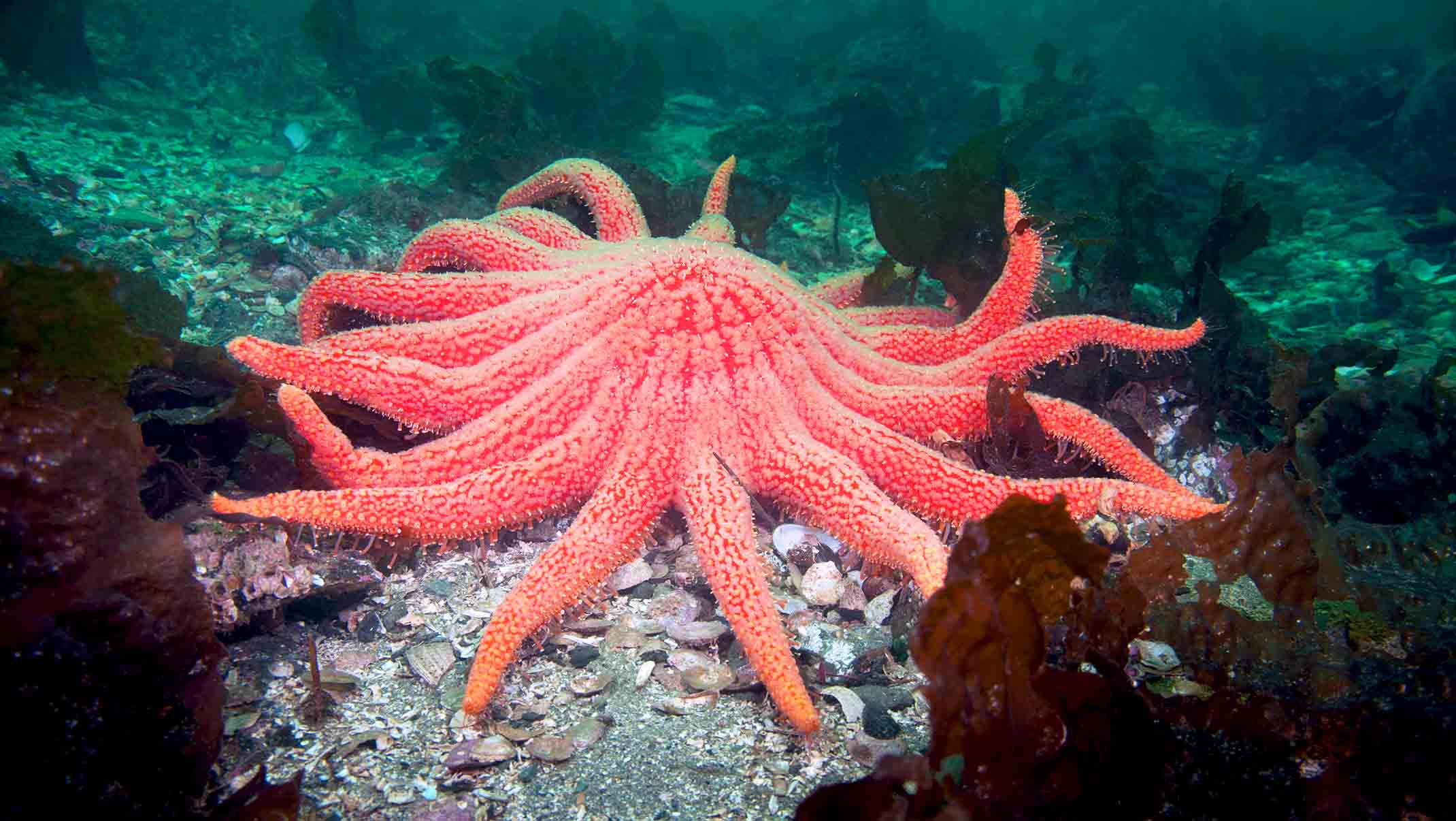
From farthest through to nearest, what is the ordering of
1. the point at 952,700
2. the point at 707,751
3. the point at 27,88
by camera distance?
the point at 27,88 < the point at 707,751 < the point at 952,700

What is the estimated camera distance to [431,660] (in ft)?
10.3

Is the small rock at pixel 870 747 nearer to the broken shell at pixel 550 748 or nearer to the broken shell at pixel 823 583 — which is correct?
the broken shell at pixel 823 583

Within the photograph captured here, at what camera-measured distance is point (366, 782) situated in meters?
2.51

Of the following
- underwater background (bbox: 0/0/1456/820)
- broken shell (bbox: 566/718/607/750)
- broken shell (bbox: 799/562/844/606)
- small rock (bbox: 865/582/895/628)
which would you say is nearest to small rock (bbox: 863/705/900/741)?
underwater background (bbox: 0/0/1456/820)

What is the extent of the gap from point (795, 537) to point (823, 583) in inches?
12.5

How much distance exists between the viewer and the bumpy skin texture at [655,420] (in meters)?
3.02

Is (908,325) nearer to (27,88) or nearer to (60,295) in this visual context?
(60,295)

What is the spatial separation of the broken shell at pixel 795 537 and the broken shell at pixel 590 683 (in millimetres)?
1214

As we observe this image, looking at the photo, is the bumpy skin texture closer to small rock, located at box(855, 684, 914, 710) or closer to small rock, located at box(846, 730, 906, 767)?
small rock, located at box(846, 730, 906, 767)

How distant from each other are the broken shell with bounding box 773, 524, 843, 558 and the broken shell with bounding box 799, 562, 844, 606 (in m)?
0.14

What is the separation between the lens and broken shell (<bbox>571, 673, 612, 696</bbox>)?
120 inches

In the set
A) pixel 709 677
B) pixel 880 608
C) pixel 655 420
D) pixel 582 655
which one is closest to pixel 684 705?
pixel 709 677

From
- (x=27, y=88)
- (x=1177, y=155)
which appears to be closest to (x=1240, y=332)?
(x=1177, y=155)

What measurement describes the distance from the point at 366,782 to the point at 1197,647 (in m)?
3.24
